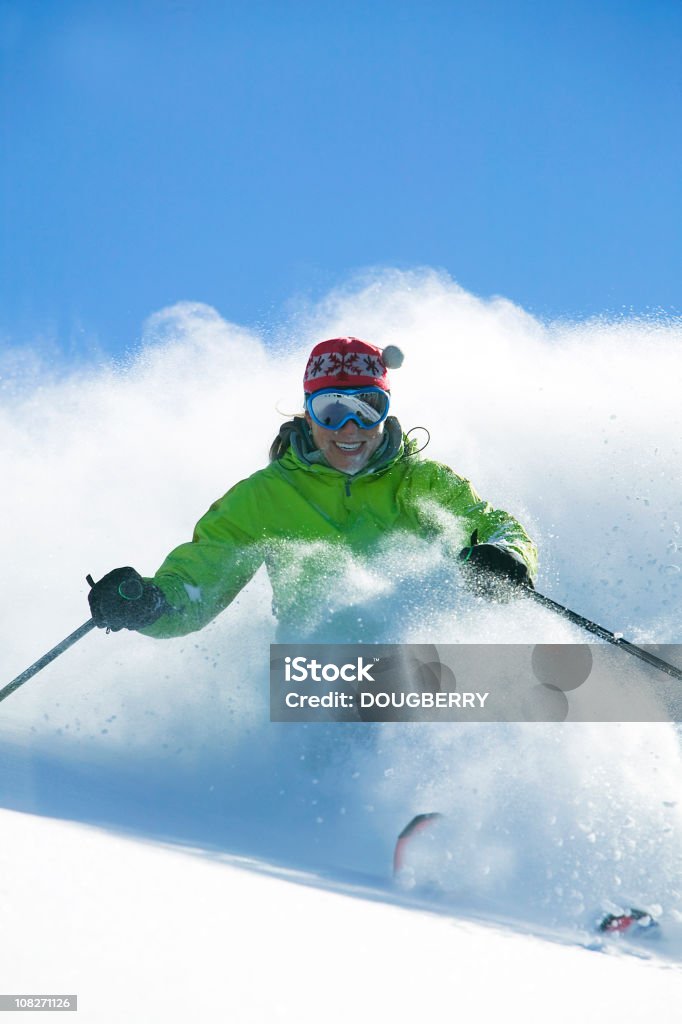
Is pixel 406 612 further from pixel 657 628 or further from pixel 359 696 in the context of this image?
pixel 657 628

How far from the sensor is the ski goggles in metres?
4.20

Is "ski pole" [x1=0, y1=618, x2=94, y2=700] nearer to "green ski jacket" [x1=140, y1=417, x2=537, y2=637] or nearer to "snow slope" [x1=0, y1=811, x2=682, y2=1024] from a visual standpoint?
"green ski jacket" [x1=140, y1=417, x2=537, y2=637]

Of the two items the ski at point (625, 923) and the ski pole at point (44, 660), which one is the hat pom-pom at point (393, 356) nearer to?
the ski pole at point (44, 660)

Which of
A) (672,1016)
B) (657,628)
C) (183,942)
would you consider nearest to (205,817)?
(183,942)

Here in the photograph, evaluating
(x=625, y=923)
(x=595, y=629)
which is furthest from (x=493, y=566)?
(x=625, y=923)

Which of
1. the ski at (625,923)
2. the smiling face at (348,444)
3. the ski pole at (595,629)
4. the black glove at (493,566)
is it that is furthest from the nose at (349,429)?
the ski at (625,923)

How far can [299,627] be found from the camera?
13.8 feet

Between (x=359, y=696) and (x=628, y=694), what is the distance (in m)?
1.20

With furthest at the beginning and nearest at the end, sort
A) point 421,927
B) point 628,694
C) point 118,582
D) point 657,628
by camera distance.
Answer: point 657,628
point 628,694
point 118,582
point 421,927

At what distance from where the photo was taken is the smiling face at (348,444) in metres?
4.23

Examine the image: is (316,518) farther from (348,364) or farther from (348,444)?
(348,364)

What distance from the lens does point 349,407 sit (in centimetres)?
420

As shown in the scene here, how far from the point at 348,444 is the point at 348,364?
40 cm

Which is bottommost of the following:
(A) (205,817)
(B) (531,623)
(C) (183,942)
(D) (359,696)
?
(C) (183,942)
